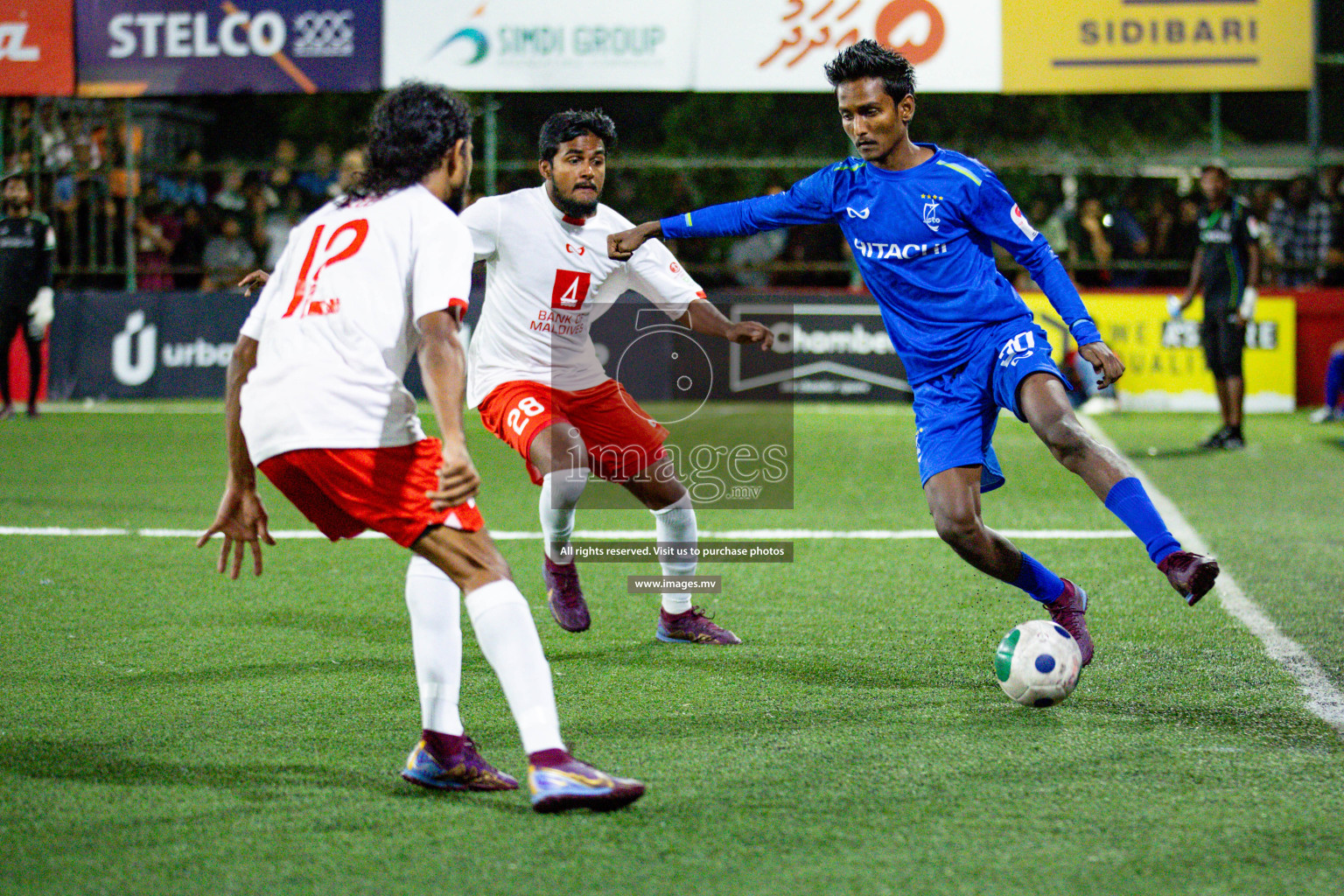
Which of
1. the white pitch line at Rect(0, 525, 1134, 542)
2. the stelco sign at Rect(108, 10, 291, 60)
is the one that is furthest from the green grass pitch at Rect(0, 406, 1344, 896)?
the stelco sign at Rect(108, 10, 291, 60)

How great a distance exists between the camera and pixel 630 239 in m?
5.27

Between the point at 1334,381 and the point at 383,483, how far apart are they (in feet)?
43.7

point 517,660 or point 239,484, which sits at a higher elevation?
point 239,484

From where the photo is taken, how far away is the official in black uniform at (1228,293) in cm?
1246

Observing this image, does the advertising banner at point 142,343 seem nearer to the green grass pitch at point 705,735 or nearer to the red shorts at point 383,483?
the green grass pitch at point 705,735

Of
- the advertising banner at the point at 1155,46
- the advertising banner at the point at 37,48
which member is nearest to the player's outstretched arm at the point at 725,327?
the advertising banner at the point at 1155,46

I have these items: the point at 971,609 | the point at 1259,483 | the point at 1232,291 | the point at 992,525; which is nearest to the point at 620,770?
the point at 971,609

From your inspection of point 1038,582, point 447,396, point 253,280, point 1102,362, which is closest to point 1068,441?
point 1102,362

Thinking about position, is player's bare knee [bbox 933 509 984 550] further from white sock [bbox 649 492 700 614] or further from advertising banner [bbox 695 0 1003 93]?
advertising banner [bbox 695 0 1003 93]

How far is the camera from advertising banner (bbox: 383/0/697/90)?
16484 mm

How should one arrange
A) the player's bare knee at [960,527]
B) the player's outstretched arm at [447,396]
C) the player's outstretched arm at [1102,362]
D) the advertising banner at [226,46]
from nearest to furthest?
the player's outstretched arm at [447,396] → the player's outstretched arm at [1102,362] → the player's bare knee at [960,527] → the advertising banner at [226,46]

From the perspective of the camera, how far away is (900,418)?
15.0m

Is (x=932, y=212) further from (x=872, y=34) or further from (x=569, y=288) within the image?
(x=872, y=34)

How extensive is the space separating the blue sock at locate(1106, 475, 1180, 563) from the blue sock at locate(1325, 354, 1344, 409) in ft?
36.6
